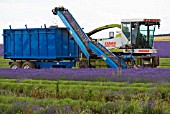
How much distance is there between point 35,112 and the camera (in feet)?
31.3

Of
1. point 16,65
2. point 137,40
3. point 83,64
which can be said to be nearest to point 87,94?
point 83,64

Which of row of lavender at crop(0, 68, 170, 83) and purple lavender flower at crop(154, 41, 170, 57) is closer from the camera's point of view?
row of lavender at crop(0, 68, 170, 83)

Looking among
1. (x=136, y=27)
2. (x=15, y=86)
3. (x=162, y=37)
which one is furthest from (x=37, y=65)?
(x=162, y=37)

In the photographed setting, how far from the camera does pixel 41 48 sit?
1078 inches

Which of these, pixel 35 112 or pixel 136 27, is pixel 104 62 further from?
pixel 35 112

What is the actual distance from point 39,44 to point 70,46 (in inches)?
77.5

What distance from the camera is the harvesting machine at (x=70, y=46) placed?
83.5 feet

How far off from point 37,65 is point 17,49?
1952mm

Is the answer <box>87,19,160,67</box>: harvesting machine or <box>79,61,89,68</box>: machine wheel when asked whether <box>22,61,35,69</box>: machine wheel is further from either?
<box>87,19,160,67</box>: harvesting machine

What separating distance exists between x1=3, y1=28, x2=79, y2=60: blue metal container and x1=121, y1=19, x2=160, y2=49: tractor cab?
3.81 m

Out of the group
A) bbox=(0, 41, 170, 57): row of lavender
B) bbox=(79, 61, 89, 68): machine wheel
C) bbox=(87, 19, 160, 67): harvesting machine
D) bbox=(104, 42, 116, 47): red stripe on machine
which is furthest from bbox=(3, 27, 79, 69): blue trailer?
bbox=(0, 41, 170, 57): row of lavender

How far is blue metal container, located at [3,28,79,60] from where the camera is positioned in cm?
2702

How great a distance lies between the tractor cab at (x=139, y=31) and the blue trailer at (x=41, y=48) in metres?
3.79

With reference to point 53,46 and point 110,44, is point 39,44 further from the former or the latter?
point 110,44
